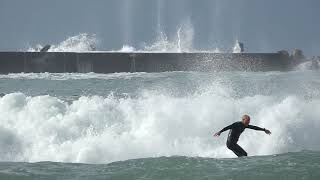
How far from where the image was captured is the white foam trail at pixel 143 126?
55.3ft

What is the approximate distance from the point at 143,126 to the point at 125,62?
25.6m

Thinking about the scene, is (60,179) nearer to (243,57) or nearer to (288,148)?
(288,148)

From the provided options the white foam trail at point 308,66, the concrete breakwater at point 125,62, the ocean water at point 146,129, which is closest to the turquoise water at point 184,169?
the ocean water at point 146,129

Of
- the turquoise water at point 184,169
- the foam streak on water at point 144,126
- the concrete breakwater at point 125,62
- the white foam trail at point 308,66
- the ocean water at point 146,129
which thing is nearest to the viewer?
the turquoise water at point 184,169

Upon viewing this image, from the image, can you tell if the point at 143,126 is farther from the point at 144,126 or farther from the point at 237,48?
the point at 237,48

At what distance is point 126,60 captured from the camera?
44.1 m

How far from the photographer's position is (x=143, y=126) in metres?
18.6

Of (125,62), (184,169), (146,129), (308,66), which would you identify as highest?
(125,62)

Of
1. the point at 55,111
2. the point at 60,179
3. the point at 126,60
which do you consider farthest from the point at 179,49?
the point at 60,179

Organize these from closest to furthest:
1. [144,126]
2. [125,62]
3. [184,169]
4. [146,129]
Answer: [184,169]
[146,129]
[144,126]
[125,62]

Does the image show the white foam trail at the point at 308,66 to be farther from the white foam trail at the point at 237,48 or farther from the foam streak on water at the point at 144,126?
the foam streak on water at the point at 144,126

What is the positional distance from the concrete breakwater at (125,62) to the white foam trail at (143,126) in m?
21.6

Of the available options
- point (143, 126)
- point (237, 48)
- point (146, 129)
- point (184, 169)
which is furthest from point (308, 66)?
point (184, 169)

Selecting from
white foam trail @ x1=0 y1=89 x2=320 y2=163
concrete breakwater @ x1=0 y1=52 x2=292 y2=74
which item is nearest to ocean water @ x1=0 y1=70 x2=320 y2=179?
white foam trail @ x1=0 y1=89 x2=320 y2=163
